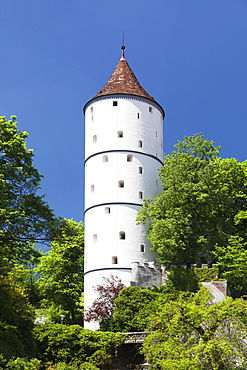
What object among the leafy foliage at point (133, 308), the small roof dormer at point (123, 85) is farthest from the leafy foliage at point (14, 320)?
the small roof dormer at point (123, 85)

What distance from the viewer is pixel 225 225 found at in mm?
39000

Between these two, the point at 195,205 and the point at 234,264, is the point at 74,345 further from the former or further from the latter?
the point at 195,205

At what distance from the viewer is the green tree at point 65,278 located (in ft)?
157

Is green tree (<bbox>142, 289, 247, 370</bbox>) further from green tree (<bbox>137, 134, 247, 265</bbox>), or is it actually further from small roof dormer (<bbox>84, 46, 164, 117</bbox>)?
small roof dormer (<bbox>84, 46, 164, 117</bbox>)

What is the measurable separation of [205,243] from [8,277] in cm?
1440

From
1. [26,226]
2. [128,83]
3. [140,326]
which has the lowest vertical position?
[140,326]

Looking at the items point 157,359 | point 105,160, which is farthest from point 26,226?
point 105,160

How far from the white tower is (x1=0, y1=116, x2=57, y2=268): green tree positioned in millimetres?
12602

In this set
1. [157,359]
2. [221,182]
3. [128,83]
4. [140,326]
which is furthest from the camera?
[128,83]

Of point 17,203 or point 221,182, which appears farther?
point 221,182

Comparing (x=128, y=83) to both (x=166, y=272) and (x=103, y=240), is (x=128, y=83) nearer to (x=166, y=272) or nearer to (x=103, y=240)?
(x=103, y=240)

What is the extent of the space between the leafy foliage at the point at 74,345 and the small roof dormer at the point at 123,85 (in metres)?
19.7

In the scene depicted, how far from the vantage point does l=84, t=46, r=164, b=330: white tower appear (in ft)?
135

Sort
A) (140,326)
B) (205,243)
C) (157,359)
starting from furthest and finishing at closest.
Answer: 1. (205,243)
2. (140,326)
3. (157,359)
